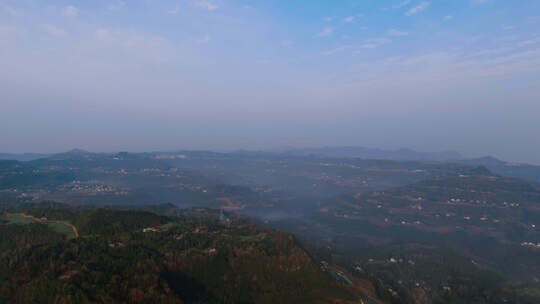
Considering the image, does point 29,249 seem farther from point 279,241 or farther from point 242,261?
point 279,241

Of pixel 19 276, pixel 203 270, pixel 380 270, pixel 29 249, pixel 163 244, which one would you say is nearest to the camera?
pixel 19 276

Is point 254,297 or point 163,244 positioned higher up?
point 163,244

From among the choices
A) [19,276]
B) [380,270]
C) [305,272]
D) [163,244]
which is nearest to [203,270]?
[163,244]

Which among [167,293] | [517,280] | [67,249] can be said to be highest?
[67,249]

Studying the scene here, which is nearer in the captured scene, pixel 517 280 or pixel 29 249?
pixel 29 249

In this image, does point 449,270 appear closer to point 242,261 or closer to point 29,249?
point 242,261

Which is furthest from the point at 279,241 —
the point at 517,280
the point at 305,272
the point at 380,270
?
the point at 517,280

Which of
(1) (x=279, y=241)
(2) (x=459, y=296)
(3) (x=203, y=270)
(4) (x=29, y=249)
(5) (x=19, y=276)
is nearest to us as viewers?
(5) (x=19, y=276)

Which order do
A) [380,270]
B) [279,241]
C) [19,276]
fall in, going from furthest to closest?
[380,270]
[279,241]
[19,276]

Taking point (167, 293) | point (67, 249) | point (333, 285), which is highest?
point (67, 249)
